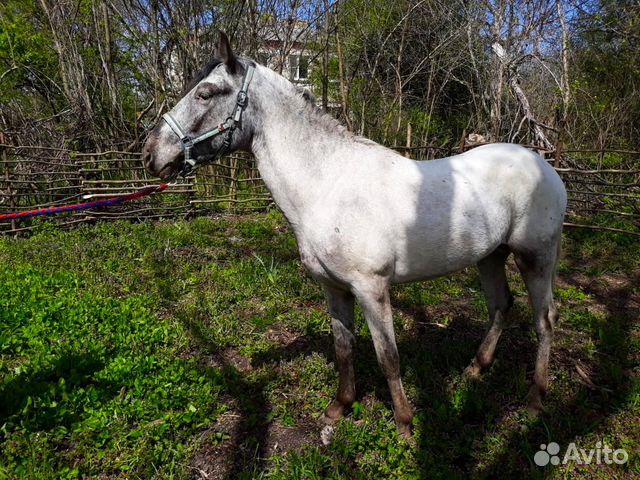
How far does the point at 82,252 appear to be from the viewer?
569 cm

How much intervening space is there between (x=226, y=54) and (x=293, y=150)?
0.65 metres

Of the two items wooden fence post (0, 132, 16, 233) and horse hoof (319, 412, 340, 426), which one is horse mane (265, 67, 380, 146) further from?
wooden fence post (0, 132, 16, 233)

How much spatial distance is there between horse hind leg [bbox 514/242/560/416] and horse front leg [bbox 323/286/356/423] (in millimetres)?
1278

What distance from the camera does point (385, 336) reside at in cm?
249

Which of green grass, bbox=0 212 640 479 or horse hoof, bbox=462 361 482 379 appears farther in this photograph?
horse hoof, bbox=462 361 482 379

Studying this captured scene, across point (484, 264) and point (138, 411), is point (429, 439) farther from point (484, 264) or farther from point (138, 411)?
point (138, 411)

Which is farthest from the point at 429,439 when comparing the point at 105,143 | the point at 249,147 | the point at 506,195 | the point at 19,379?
the point at 105,143

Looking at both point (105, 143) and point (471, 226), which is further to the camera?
point (105, 143)

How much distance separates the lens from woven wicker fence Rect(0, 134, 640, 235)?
289 inches

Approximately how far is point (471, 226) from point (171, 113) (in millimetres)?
1949

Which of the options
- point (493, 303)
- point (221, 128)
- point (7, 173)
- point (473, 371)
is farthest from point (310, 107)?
point (7, 173)

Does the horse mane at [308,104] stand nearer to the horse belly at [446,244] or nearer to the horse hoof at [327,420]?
the horse belly at [446,244]

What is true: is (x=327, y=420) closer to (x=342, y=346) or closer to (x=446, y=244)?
(x=342, y=346)

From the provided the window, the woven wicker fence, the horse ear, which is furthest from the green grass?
the window
